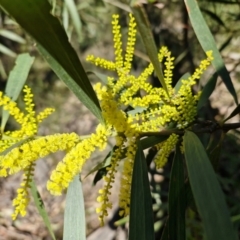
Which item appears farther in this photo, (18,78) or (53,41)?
(18,78)

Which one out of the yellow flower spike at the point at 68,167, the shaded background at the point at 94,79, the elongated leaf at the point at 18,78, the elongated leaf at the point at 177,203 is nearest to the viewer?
the yellow flower spike at the point at 68,167

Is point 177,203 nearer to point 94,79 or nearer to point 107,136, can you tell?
point 107,136

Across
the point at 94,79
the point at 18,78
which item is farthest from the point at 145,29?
the point at 94,79

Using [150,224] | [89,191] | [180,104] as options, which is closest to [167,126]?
[180,104]

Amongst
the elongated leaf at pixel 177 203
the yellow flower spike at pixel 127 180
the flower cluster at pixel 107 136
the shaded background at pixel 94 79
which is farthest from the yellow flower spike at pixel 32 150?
the shaded background at pixel 94 79

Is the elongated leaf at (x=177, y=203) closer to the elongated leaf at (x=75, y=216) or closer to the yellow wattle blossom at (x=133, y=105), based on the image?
the yellow wattle blossom at (x=133, y=105)

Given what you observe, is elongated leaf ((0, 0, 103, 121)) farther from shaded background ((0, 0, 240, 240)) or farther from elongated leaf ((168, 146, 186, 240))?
shaded background ((0, 0, 240, 240))

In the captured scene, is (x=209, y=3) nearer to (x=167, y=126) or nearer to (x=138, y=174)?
(x=167, y=126)
